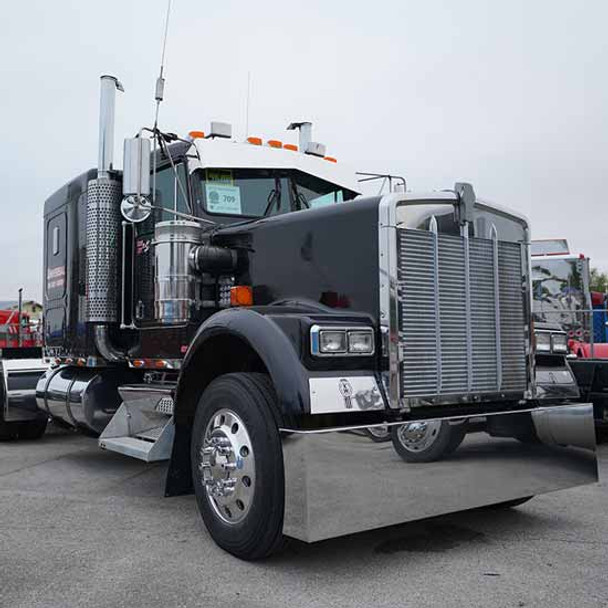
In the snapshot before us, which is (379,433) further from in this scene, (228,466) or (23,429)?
(23,429)

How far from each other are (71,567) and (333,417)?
1642 millimetres

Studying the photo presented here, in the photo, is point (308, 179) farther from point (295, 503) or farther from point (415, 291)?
point (295, 503)

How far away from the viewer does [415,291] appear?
4.18 metres

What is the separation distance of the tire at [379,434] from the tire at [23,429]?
604cm

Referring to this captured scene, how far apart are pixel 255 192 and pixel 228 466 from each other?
2464mm

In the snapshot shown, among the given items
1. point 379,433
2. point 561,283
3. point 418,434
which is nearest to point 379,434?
point 379,433

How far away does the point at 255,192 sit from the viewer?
229 inches

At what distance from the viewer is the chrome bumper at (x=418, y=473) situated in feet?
11.8

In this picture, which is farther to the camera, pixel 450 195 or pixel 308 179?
pixel 308 179

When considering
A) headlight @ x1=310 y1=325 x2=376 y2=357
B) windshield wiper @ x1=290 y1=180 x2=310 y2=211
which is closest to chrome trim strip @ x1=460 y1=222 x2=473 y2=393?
headlight @ x1=310 y1=325 x2=376 y2=357

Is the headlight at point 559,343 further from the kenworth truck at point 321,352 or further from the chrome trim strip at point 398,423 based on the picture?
the chrome trim strip at point 398,423

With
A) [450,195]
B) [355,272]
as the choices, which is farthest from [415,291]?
[450,195]

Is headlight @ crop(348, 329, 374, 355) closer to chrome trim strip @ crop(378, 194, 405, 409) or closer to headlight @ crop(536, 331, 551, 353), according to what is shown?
chrome trim strip @ crop(378, 194, 405, 409)

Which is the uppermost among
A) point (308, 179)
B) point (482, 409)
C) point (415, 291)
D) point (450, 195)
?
point (308, 179)
